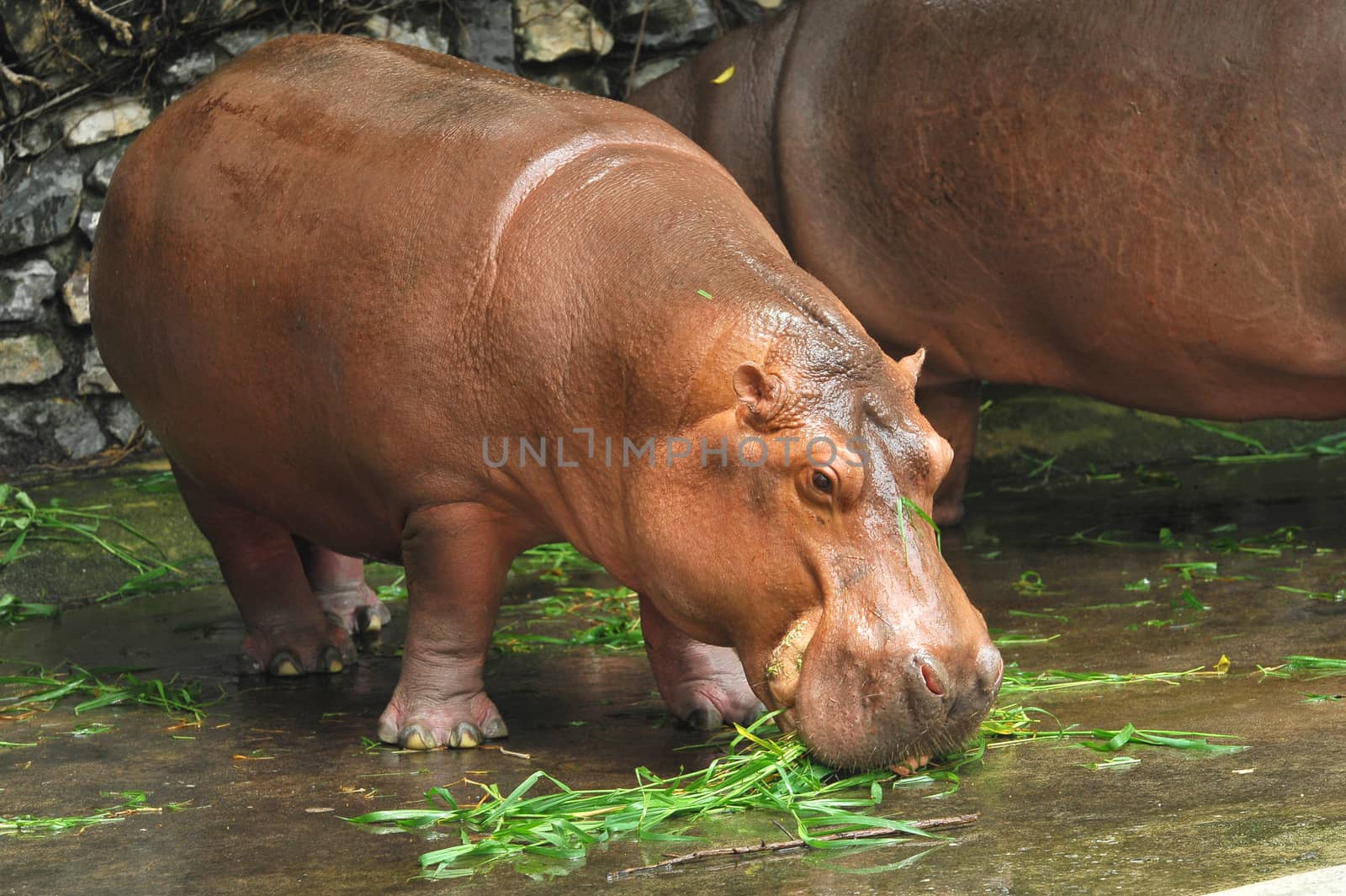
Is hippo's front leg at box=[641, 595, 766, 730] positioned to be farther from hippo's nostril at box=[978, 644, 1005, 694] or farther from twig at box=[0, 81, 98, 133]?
twig at box=[0, 81, 98, 133]

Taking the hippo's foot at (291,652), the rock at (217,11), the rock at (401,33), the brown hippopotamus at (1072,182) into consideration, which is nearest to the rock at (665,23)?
the rock at (401,33)

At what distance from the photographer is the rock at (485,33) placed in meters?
6.50

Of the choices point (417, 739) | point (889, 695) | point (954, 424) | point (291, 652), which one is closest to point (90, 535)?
point (291, 652)

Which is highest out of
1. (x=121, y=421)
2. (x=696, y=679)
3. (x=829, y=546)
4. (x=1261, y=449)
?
(x=829, y=546)

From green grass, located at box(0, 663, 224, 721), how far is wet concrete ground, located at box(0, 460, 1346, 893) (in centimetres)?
6

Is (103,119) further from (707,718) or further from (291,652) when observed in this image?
(707,718)

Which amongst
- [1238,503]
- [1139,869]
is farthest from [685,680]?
[1238,503]

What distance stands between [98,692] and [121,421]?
91.9 inches

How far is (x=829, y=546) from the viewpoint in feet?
9.47

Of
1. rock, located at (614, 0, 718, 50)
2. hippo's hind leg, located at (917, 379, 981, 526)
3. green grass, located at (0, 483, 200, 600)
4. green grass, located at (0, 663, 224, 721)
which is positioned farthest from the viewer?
rock, located at (614, 0, 718, 50)

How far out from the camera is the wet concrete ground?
7.98 ft

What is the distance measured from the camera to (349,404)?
140 inches

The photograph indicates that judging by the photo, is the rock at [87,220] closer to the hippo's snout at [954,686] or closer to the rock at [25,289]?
the rock at [25,289]

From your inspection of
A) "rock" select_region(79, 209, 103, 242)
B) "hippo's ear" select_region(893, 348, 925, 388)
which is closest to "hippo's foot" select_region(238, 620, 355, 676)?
"hippo's ear" select_region(893, 348, 925, 388)
